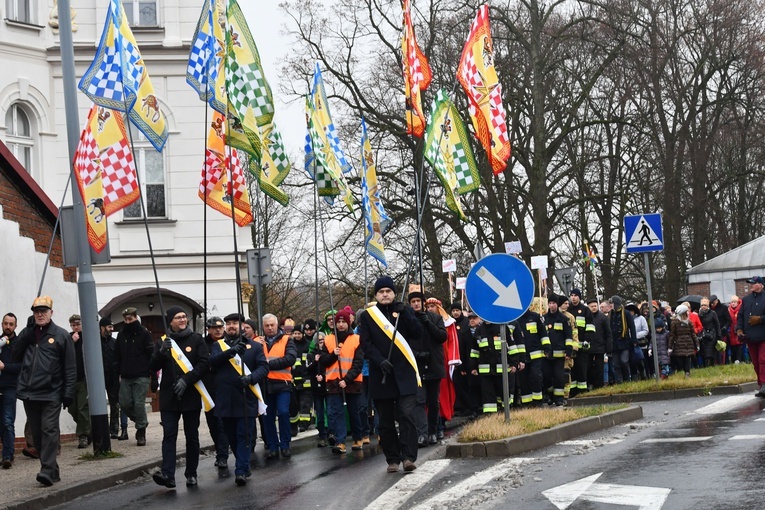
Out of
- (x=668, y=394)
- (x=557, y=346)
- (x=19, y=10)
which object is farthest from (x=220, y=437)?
(x=19, y=10)

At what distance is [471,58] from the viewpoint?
20.7 m

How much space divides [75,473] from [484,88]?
9.22m

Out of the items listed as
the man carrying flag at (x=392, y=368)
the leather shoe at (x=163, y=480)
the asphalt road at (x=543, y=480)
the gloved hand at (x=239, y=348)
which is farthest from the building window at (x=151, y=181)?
the man carrying flag at (x=392, y=368)

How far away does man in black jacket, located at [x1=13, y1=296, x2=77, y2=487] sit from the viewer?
1402 centimetres

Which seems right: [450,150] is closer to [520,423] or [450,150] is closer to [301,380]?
[301,380]

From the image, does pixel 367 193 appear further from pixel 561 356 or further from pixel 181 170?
pixel 181 170

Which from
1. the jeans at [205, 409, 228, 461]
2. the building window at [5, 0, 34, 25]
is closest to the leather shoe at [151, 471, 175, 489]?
the jeans at [205, 409, 228, 461]

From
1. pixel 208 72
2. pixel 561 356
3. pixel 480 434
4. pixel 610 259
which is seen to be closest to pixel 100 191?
pixel 208 72

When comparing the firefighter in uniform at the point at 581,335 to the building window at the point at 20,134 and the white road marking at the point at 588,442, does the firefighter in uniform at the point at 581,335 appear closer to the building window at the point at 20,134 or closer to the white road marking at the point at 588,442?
the white road marking at the point at 588,442

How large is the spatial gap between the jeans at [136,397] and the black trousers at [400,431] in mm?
6489

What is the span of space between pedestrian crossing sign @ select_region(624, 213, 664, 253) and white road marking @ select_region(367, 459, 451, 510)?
334 inches

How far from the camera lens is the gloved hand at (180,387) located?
1341 cm

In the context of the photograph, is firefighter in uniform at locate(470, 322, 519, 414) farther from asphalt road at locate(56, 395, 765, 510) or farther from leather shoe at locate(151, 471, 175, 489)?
leather shoe at locate(151, 471, 175, 489)

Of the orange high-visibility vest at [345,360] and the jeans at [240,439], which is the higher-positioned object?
the orange high-visibility vest at [345,360]
